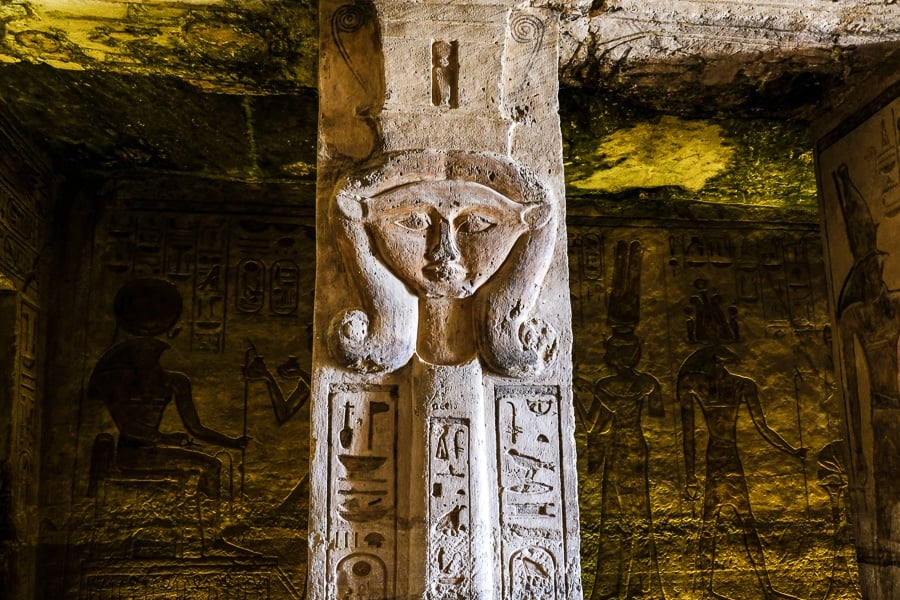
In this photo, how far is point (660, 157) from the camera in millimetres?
4762

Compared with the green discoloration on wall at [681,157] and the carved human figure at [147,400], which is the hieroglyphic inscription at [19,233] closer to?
the carved human figure at [147,400]

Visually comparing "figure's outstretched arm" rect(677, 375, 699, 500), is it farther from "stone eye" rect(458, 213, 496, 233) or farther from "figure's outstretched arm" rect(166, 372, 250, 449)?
"stone eye" rect(458, 213, 496, 233)

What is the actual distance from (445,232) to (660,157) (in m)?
2.44

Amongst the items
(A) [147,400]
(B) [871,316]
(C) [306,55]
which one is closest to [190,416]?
(A) [147,400]

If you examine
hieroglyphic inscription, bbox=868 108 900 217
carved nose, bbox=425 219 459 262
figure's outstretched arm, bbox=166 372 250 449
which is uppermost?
hieroglyphic inscription, bbox=868 108 900 217

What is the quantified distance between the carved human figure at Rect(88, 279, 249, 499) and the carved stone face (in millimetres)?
2702

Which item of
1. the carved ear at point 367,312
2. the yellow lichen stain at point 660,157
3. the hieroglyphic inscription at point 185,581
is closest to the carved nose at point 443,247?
the carved ear at point 367,312

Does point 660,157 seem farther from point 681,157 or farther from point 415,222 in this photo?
point 415,222

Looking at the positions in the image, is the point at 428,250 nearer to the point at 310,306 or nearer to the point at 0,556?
the point at 310,306

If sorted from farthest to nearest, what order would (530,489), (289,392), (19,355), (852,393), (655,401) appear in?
(655,401), (289,392), (19,355), (852,393), (530,489)

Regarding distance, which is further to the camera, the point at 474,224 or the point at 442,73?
the point at 442,73

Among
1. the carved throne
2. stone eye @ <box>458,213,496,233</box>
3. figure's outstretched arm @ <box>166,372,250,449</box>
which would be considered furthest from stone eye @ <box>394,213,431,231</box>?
the carved throne

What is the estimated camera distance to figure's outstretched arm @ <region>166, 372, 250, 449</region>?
4938 mm

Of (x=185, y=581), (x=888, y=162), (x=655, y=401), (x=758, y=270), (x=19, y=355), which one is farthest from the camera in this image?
(x=758, y=270)
